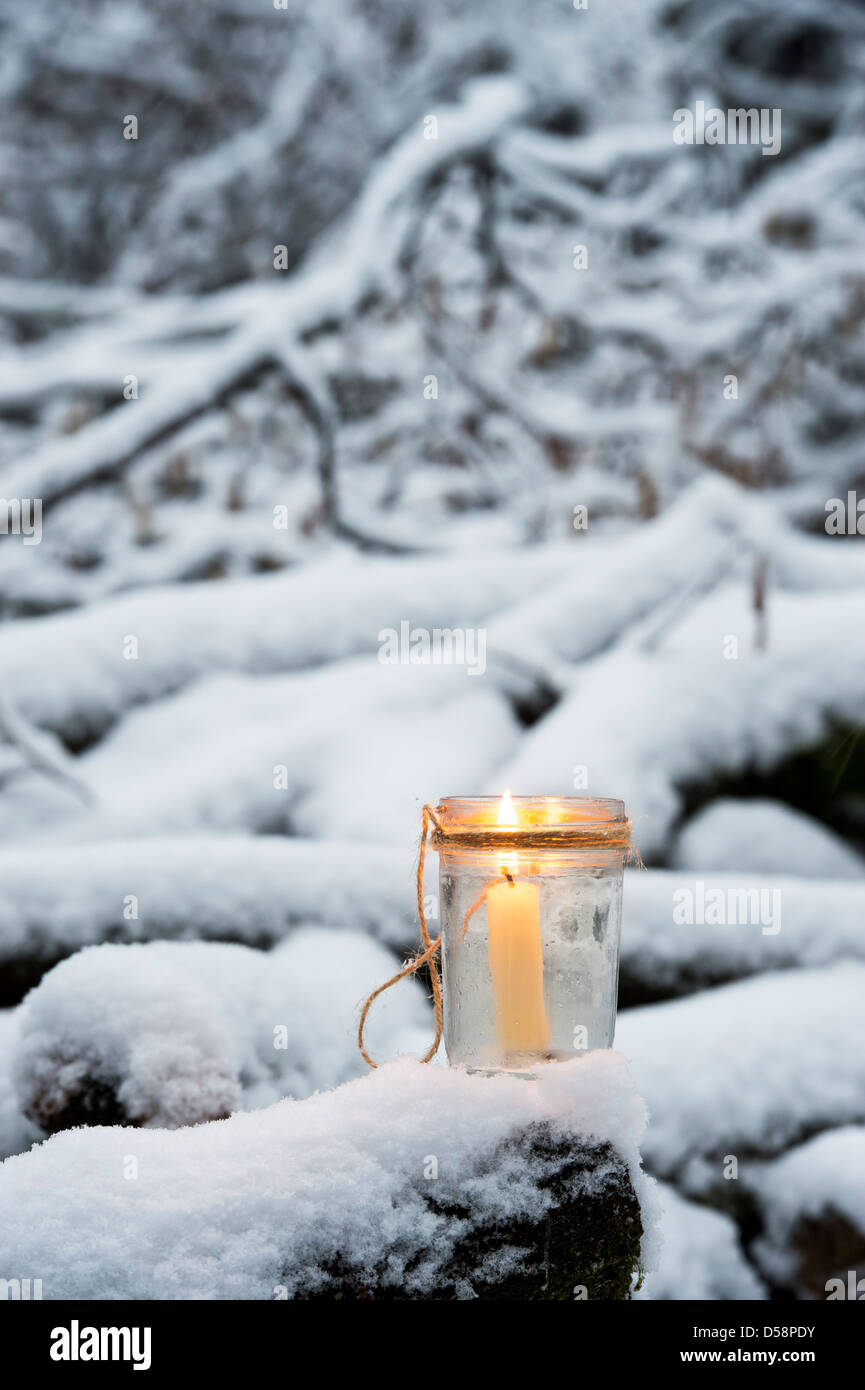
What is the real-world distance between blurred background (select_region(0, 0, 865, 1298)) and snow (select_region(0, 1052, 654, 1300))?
199 millimetres

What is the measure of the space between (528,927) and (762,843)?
1.11 meters

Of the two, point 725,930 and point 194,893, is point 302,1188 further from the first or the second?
point 725,930

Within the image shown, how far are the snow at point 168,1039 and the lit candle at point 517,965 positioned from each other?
1.02 feet

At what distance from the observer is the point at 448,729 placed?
6.34 ft

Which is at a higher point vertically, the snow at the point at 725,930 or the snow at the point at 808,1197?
the snow at the point at 725,930

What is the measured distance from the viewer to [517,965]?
73cm

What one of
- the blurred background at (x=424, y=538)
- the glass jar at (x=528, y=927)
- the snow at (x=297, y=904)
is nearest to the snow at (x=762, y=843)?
the blurred background at (x=424, y=538)

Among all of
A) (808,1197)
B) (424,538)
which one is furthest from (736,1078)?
(424,538)

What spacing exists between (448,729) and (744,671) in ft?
1.78

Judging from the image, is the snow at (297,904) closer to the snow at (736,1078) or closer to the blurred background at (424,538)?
the blurred background at (424,538)

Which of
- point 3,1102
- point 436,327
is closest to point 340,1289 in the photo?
point 3,1102

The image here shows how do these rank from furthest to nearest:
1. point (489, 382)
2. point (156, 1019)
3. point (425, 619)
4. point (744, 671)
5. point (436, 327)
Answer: point (489, 382), point (436, 327), point (425, 619), point (744, 671), point (156, 1019)

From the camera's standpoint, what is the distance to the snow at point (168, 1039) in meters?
0.90
